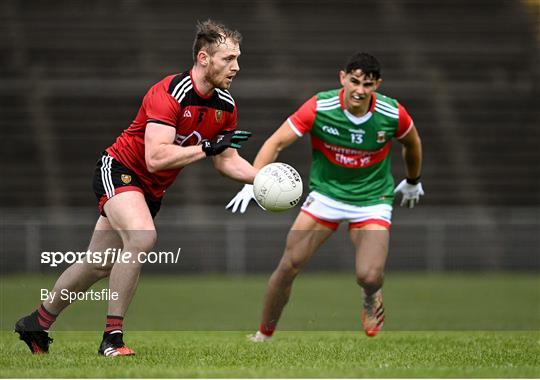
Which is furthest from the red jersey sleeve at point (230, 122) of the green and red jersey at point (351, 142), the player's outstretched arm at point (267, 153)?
the green and red jersey at point (351, 142)

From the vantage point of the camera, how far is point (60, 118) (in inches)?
816

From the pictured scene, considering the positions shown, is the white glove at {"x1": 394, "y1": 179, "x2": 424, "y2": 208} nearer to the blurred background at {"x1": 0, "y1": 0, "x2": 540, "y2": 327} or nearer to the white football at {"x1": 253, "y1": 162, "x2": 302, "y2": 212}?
the white football at {"x1": 253, "y1": 162, "x2": 302, "y2": 212}

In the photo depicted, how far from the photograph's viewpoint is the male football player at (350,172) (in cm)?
750

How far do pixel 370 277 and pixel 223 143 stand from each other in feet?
6.41

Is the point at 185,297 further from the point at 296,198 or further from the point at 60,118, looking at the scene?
the point at 60,118

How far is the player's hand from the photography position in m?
6.15

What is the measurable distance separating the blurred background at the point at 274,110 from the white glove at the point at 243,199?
884 centimetres

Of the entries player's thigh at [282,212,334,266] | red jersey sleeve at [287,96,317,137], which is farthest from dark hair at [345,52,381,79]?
player's thigh at [282,212,334,266]

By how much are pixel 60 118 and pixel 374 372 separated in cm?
1616

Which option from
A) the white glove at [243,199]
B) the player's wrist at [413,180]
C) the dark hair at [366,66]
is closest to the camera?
the white glove at [243,199]

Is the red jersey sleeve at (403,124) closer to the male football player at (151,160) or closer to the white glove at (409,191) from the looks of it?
the white glove at (409,191)

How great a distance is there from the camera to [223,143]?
616 centimetres

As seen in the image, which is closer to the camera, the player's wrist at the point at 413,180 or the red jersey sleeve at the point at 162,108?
the red jersey sleeve at the point at 162,108

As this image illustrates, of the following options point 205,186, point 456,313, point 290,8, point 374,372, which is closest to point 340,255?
point 205,186
